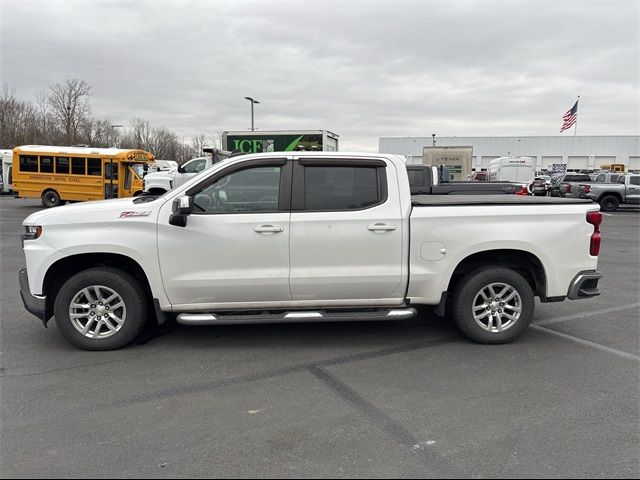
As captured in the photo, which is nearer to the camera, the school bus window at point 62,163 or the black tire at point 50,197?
the school bus window at point 62,163

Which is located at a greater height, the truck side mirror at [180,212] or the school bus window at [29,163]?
the school bus window at [29,163]

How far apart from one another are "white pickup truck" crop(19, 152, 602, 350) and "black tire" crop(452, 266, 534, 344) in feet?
0.04

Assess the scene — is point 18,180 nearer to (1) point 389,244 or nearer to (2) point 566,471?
(1) point 389,244

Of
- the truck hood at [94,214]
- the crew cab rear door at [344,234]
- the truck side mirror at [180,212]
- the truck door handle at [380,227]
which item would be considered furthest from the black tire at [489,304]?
the truck hood at [94,214]

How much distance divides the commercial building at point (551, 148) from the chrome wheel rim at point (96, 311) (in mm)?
73296

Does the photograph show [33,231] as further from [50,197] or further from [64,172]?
[50,197]

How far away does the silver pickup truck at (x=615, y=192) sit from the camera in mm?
23609

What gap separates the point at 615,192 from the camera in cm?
2366

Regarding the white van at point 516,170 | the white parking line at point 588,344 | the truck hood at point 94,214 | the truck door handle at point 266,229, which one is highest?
the white van at point 516,170

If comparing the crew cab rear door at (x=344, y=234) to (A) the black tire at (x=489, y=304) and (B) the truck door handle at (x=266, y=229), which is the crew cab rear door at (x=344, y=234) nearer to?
(B) the truck door handle at (x=266, y=229)

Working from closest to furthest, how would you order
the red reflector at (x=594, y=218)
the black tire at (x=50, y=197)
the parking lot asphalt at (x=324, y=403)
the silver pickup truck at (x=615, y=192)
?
the parking lot asphalt at (x=324, y=403) < the red reflector at (x=594, y=218) < the black tire at (x=50, y=197) < the silver pickup truck at (x=615, y=192)

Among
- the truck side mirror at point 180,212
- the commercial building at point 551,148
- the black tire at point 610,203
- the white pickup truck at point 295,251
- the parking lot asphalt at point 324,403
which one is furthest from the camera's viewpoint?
the commercial building at point 551,148

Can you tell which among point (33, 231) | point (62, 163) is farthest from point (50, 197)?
point (33, 231)

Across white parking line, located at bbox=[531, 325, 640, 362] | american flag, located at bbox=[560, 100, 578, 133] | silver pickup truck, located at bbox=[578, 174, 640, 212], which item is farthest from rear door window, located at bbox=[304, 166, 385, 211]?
american flag, located at bbox=[560, 100, 578, 133]
